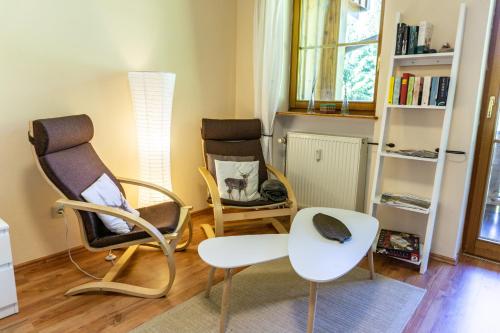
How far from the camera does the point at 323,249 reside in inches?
71.2

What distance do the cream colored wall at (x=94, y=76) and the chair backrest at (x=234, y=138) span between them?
33 cm

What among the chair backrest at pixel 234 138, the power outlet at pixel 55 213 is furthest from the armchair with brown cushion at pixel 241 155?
the power outlet at pixel 55 213

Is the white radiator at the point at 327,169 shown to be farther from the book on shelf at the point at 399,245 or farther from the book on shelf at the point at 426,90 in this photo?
the book on shelf at the point at 426,90

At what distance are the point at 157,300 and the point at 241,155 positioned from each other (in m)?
1.47

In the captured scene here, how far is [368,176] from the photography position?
3012 mm

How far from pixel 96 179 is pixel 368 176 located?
213cm

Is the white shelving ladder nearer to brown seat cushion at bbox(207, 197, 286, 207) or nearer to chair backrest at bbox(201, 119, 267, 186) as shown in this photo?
brown seat cushion at bbox(207, 197, 286, 207)

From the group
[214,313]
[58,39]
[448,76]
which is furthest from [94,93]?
[448,76]

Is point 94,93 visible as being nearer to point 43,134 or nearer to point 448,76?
point 43,134


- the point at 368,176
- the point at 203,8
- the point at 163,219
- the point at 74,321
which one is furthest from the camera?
the point at 203,8

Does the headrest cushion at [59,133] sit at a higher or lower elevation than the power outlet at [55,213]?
higher

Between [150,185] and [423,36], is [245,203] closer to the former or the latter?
[150,185]

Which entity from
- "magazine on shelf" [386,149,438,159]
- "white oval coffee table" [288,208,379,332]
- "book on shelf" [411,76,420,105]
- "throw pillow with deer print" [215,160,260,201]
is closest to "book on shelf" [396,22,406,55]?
"book on shelf" [411,76,420,105]

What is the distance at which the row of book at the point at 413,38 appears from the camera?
2.40 meters
